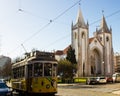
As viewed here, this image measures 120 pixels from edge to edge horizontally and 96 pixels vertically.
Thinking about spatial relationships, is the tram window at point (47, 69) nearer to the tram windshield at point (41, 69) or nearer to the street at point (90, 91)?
the tram windshield at point (41, 69)

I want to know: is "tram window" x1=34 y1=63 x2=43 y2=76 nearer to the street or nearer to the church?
the street

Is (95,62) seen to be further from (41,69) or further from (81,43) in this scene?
(41,69)

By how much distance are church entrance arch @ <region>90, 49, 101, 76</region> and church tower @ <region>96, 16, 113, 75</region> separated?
220 centimetres

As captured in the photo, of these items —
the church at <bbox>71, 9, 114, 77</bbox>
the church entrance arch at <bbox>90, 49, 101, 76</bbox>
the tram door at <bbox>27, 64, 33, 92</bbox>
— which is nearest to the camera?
the tram door at <bbox>27, 64, 33, 92</bbox>

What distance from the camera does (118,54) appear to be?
18888cm

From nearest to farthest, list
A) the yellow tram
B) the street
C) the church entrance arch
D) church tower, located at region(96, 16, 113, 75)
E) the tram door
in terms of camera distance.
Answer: the yellow tram
the tram door
the street
the church entrance arch
church tower, located at region(96, 16, 113, 75)

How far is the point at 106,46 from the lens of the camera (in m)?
105

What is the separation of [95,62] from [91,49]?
5.67 meters

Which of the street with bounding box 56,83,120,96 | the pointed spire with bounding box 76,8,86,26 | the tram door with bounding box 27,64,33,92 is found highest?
the pointed spire with bounding box 76,8,86,26

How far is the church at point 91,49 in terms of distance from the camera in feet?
311

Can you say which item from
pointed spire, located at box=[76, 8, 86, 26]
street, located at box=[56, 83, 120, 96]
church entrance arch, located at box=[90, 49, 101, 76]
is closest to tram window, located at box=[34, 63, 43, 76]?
street, located at box=[56, 83, 120, 96]

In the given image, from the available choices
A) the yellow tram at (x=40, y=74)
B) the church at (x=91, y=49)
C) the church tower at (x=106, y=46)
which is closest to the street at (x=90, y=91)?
the yellow tram at (x=40, y=74)

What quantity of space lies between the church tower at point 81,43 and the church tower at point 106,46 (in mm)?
9168

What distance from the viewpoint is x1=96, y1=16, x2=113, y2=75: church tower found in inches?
4076
